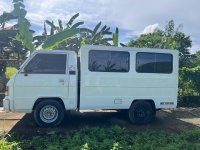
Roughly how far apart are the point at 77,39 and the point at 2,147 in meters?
15.0

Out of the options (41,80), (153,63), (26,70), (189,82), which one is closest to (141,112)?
(153,63)

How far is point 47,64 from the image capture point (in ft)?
26.2

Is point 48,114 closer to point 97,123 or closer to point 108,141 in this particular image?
point 97,123

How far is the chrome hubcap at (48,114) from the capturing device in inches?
315

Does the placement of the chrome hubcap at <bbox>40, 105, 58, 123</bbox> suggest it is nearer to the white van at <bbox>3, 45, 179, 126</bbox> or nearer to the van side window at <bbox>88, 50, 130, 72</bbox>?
the white van at <bbox>3, 45, 179, 126</bbox>

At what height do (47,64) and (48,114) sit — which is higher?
(47,64)

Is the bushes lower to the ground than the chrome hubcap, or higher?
higher

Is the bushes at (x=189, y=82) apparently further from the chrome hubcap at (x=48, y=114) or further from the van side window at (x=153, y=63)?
the chrome hubcap at (x=48, y=114)

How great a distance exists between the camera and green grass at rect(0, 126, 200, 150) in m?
6.13

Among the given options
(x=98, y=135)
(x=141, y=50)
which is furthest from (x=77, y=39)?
(x=98, y=135)

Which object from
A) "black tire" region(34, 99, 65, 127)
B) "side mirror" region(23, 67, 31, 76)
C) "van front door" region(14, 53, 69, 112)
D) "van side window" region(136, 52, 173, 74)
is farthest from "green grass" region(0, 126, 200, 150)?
"van side window" region(136, 52, 173, 74)

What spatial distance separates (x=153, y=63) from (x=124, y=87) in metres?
1.24

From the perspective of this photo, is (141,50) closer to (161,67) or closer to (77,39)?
(161,67)

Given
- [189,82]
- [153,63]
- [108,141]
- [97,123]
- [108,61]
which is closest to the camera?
[108,141]
